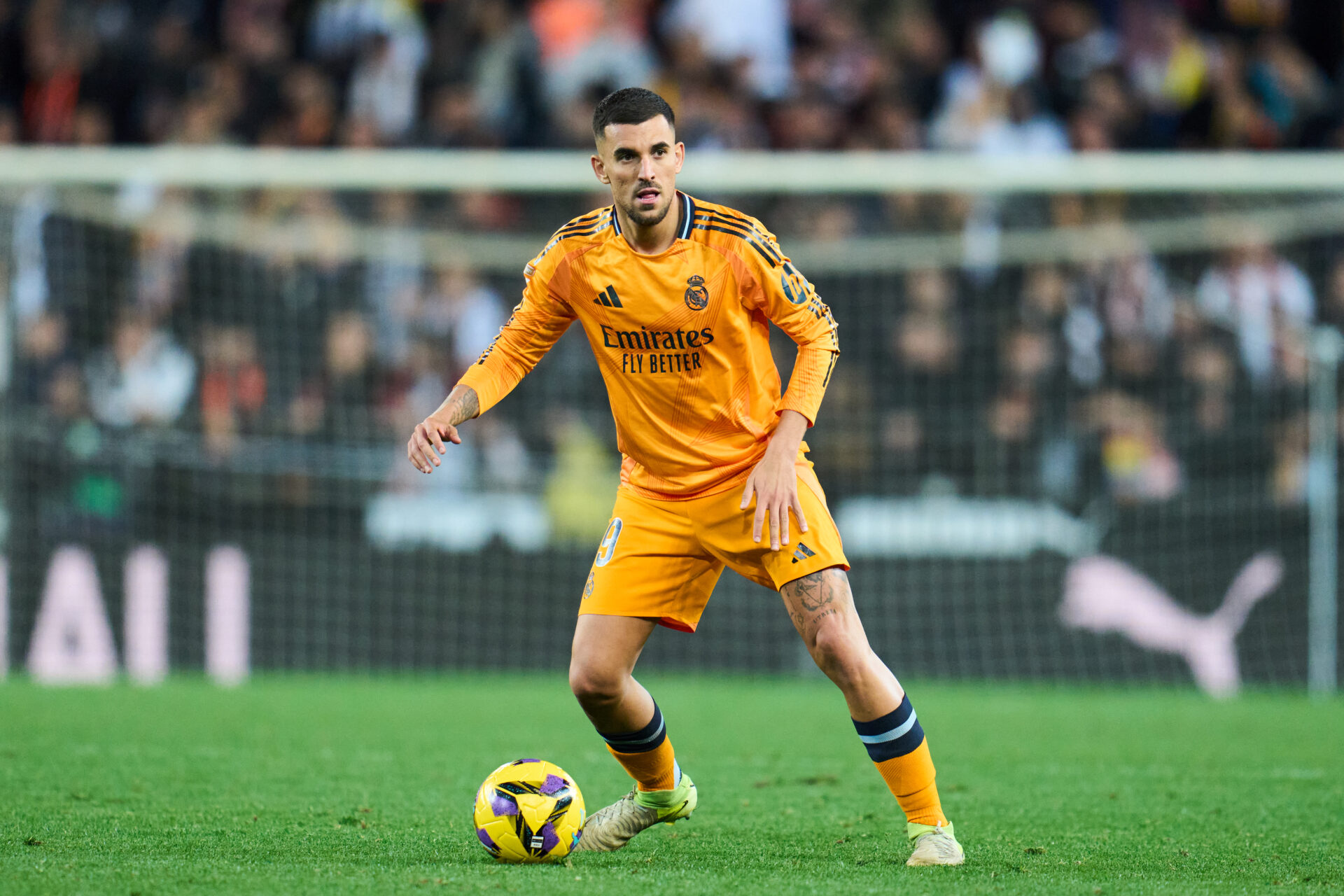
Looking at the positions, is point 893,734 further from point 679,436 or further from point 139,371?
point 139,371

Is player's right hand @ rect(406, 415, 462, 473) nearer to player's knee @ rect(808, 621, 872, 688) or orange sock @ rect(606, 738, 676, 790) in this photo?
orange sock @ rect(606, 738, 676, 790)

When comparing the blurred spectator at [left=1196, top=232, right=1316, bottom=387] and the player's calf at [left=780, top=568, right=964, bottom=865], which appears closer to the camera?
the player's calf at [left=780, top=568, right=964, bottom=865]

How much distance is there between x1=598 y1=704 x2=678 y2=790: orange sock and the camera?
193 inches

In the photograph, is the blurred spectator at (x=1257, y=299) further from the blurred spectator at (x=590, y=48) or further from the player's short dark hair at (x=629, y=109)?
the player's short dark hair at (x=629, y=109)

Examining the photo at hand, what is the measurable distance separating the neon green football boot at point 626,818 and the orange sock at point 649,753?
0.10ft

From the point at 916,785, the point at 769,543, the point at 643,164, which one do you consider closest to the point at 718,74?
the point at 643,164

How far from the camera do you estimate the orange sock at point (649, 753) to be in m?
4.91

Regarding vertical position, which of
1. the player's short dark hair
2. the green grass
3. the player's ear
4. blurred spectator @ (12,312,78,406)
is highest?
the player's short dark hair

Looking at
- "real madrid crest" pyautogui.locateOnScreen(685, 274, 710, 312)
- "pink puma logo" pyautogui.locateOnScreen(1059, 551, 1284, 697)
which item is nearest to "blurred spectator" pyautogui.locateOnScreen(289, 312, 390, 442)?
"pink puma logo" pyautogui.locateOnScreen(1059, 551, 1284, 697)

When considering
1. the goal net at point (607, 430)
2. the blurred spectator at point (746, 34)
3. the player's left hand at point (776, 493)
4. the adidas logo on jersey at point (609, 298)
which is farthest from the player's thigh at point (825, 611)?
the blurred spectator at point (746, 34)

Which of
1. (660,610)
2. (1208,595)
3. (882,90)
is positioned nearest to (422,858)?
(660,610)

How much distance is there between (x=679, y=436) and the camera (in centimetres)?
485

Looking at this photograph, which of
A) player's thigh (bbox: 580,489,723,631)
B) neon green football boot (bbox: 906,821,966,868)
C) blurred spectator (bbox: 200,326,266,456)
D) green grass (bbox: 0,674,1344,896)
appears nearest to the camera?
green grass (bbox: 0,674,1344,896)

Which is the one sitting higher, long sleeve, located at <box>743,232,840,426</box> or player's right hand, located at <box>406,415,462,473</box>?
long sleeve, located at <box>743,232,840,426</box>
